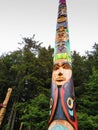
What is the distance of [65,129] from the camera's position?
449 inches

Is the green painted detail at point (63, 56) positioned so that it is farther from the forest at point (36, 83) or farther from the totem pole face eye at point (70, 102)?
the forest at point (36, 83)

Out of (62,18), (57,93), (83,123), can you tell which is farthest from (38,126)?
(62,18)

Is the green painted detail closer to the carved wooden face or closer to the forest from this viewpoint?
the carved wooden face

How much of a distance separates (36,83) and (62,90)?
10.2 m

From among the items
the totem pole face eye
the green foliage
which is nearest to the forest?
the green foliage

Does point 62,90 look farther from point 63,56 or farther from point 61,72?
point 63,56

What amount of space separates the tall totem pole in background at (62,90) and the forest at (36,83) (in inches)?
211

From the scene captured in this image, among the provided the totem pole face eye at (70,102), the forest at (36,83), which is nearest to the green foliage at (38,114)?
the forest at (36,83)

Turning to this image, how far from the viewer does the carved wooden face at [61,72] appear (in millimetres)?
12566

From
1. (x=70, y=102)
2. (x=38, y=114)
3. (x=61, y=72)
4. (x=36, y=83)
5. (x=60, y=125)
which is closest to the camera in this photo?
(x=60, y=125)

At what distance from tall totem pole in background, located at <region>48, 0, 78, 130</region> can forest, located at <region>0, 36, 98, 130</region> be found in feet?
17.6

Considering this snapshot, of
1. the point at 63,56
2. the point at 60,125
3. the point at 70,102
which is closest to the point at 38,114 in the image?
the point at 63,56

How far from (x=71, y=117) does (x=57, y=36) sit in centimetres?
454

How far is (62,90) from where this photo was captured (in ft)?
40.2
